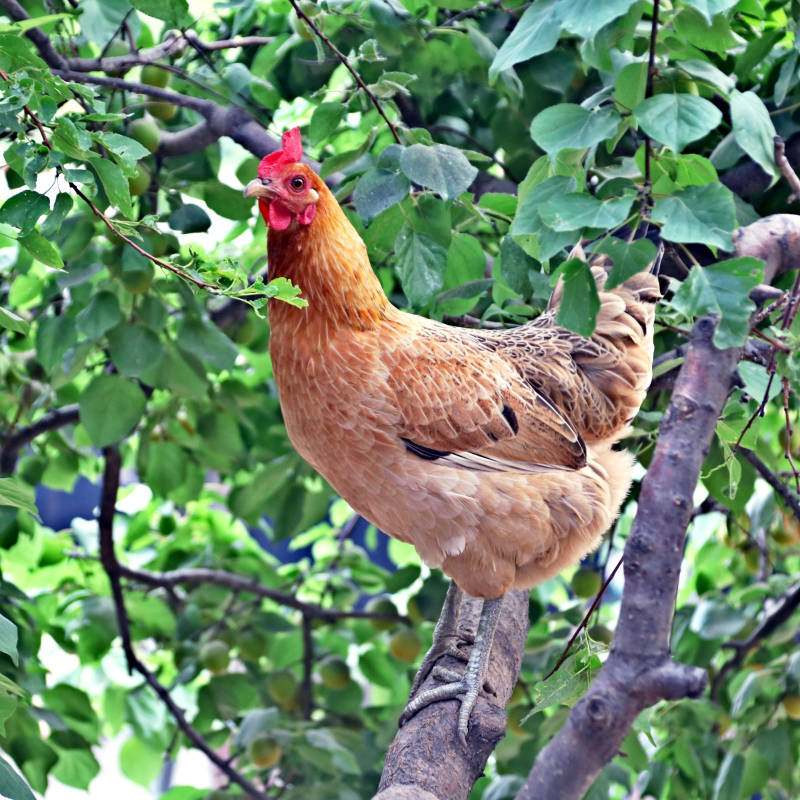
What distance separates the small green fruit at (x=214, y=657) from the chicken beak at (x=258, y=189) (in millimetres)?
1320

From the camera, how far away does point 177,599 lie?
2.52 metres

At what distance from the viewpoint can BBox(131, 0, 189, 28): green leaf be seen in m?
1.41

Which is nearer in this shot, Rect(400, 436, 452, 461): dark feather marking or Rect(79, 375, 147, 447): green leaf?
Rect(400, 436, 452, 461): dark feather marking

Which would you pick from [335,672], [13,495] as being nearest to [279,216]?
[13,495]

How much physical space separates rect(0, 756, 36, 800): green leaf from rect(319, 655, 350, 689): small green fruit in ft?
4.31

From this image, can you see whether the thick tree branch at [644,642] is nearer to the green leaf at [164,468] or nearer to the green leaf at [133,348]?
the green leaf at [133,348]

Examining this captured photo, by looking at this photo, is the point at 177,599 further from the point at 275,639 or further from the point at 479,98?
the point at 479,98

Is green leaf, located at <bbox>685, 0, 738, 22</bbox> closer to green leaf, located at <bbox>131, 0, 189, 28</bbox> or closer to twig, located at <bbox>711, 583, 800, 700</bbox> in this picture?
green leaf, located at <bbox>131, 0, 189, 28</bbox>

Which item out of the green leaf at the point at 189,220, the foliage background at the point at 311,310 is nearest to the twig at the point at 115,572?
the foliage background at the point at 311,310

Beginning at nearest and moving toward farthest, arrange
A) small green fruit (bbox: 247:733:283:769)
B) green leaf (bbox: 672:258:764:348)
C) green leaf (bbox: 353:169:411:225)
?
green leaf (bbox: 672:258:764:348) → green leaf (bbox: 353:169:411:225) → small green fruit (bbox: 247:733:283:769)

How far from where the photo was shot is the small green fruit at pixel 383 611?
229cm

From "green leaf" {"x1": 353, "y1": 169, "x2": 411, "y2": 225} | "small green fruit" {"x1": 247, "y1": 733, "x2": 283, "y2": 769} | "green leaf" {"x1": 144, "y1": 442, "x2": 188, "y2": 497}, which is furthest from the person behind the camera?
"green leaf" {"x1": 144, "y1": 442, "x2": 188, "y2": 497}

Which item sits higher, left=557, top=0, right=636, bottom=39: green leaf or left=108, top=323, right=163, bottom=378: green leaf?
left=557, top=0, right=636, bottom=39: green leaf

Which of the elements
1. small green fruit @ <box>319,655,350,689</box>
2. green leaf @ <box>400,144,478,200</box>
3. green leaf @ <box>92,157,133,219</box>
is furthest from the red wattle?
small green fruit @ <box>319,655,350,689</box>
